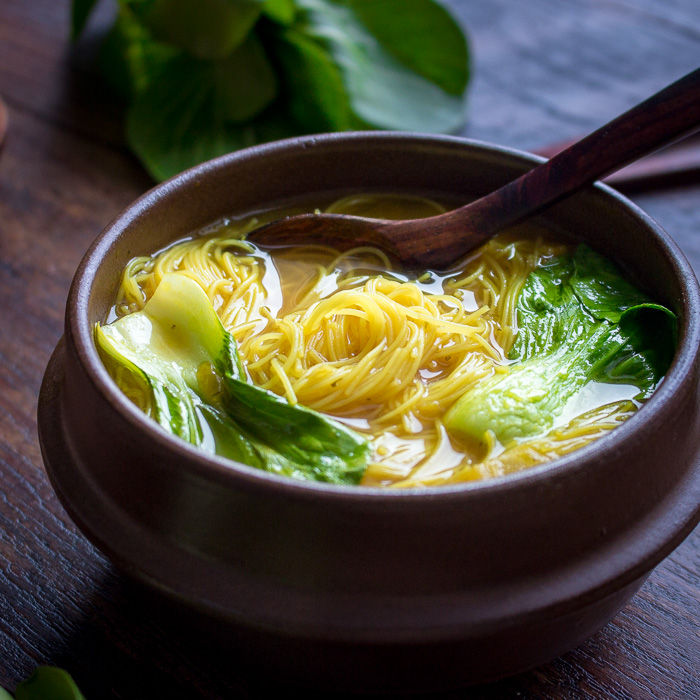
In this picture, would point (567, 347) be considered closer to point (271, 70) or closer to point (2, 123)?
point (271, 70)

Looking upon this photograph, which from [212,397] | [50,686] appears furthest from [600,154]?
[50,686]

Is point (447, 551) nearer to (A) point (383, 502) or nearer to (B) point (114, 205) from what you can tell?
(A) point (383, 502)

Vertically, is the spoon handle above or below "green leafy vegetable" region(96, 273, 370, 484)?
above

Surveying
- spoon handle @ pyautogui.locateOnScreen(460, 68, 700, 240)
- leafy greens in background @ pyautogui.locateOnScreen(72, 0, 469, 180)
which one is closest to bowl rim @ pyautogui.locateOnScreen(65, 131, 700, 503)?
spoon handle @ pyautogui.locateOnScreen(460, 68, 700, 240)

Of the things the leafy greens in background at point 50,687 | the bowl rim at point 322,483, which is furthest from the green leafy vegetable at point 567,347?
the leafy greens in background at point 50,687

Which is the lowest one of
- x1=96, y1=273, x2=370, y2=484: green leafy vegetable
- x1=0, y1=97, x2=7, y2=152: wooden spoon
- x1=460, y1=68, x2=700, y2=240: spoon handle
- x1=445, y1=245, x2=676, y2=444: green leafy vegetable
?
x1=0, y1=97, x2=7, y2=152: wooden spoon

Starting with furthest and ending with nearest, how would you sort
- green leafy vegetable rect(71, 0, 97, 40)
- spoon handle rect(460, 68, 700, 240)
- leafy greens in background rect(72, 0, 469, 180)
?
green leafy vegetable rect(71, 0, 97, 40), leafy greens in background rect(72, 0, 469, 180), spoon handle rect(460, 68, 700, 240)

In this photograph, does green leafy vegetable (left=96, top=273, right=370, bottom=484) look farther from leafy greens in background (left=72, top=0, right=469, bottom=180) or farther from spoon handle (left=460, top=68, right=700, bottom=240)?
leafy greens in background (left=72, top=0, right=469, bottom=180)

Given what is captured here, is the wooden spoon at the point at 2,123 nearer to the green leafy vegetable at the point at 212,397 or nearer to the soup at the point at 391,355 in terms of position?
the soup at the point at 391,355
